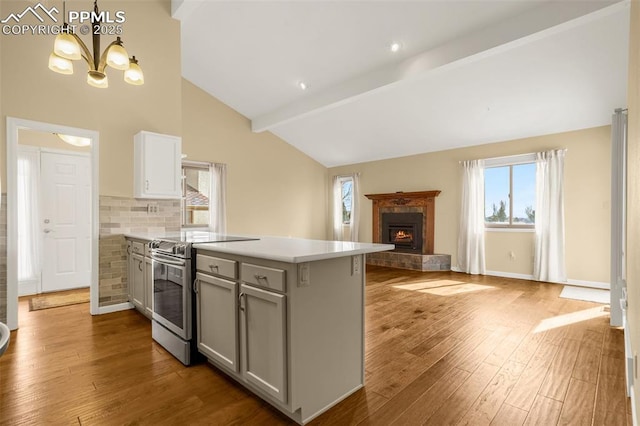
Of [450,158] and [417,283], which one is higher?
[450,158]

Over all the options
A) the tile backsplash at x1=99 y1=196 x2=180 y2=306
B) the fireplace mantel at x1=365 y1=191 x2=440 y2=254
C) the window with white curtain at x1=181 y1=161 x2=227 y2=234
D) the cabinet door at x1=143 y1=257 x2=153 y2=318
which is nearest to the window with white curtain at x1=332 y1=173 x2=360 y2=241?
the fireplace mantel at x1=365 y1=191 x2=440 y2=254

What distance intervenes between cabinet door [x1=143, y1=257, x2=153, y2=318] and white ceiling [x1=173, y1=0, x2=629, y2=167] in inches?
128

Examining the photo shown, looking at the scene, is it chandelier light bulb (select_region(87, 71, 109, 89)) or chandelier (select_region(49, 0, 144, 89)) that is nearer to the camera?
chandelier (select_region(49, 0, 144, 89))

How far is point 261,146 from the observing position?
7.24m

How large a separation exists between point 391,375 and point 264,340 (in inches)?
40.0

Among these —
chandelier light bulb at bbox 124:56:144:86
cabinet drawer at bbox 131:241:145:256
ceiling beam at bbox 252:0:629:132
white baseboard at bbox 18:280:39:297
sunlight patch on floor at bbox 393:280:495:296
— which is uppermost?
ceiling beam at bbox 252:0:629:132

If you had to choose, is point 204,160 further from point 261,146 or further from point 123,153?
point 123,153

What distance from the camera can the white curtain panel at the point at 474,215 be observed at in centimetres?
600

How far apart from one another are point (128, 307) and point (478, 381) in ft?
12.6

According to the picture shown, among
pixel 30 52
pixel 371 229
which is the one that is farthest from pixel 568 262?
pixel 30 52

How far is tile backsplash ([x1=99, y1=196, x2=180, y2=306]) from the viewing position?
3.75 meters

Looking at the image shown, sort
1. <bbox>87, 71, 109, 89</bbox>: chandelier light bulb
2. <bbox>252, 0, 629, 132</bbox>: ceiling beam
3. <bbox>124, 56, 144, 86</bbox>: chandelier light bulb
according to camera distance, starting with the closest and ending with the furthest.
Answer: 1. <bbox>87, 71, 109, 89</bbox>: chandelier light bulb
2. <bbox>124, 56, 144, 86</bbox>: chandelier light bulb
3. <bbox>252, 0, 629, 132</bbox>: ceiling beam

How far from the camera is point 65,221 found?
467cm

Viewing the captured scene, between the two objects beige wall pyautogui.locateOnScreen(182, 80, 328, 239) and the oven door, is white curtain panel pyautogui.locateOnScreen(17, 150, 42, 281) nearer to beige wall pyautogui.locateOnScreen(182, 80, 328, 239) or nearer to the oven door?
beige wall pyautogui.locateOnScreen(182, 80, 328, 239)
